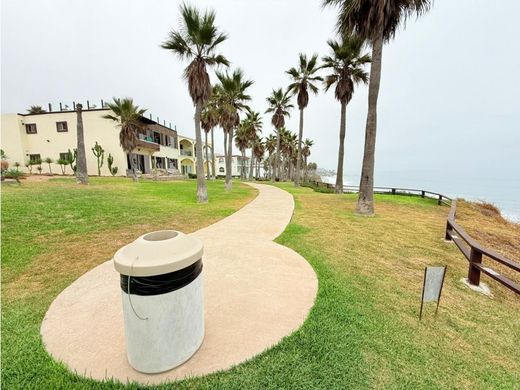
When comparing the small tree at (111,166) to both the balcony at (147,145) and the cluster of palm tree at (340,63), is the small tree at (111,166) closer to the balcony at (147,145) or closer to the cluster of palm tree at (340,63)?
the balcony at (147,145)

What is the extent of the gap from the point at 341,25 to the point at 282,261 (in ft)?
36.0

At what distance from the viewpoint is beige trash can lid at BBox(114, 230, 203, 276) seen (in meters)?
1.93

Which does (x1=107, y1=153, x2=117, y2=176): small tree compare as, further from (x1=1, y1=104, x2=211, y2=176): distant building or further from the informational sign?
the informational sign

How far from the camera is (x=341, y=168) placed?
20625mm

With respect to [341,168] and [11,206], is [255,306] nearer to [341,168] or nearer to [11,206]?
[11,206]

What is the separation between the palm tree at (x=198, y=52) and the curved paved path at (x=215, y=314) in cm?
875

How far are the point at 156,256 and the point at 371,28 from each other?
39.0 feet

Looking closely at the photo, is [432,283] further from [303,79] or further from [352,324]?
[303,79]

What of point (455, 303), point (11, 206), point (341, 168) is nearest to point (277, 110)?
point (341, 168)

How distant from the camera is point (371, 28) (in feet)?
31.5

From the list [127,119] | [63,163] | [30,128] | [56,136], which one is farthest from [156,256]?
[30,128]

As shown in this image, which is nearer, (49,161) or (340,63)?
(340,63)

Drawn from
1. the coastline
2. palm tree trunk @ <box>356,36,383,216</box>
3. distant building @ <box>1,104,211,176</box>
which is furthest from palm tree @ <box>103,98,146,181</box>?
the coastline

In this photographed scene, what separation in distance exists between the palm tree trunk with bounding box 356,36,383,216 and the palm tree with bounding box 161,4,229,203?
24.5 feet
